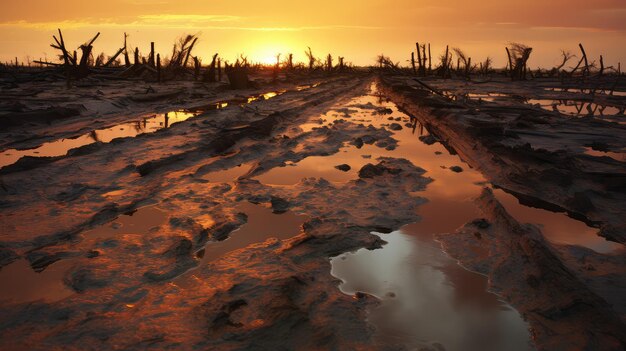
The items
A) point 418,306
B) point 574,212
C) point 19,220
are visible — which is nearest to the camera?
point 418,306

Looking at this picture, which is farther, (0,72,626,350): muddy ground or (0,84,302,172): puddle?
(0,84,302,172): puddle

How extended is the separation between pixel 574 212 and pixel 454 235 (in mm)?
1615

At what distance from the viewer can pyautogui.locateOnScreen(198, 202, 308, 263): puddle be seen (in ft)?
10.5

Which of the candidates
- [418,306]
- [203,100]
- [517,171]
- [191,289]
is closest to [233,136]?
[517,171]

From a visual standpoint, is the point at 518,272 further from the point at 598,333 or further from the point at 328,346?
the point at 328,346

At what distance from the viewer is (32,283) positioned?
263 centimetres

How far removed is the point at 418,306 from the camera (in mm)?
2496

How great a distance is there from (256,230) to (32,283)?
5.41ft

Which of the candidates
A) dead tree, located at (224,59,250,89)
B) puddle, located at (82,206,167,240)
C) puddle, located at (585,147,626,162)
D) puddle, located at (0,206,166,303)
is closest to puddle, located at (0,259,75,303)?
puddle, located at (0,206,166,303)

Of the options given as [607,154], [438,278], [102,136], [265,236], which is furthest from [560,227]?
[102,136]

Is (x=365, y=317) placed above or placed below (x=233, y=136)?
below

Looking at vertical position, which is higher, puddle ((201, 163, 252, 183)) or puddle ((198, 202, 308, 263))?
puddle ((201, 163, 252, 183))

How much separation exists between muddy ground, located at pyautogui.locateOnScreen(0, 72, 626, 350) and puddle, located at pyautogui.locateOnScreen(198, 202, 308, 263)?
22 mm

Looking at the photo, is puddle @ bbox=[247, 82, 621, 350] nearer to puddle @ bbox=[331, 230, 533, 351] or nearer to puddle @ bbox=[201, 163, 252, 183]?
puddle @ bbox=[331, 230, 533, 351]
